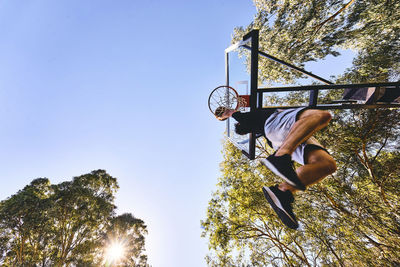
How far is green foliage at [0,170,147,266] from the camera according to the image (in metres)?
9.06

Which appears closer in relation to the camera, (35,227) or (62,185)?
(35,227)

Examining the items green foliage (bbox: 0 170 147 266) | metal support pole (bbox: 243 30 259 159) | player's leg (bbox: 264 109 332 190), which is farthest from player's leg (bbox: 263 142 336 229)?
green foliage (bbox: 0 170 147 266)

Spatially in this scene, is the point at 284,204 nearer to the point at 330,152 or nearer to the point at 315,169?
the point at 315,169

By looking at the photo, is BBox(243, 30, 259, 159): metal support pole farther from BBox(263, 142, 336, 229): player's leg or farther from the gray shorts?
BBox(263, 142, 336, 229): player's leg

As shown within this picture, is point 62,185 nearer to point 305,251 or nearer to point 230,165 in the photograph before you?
point 230,165

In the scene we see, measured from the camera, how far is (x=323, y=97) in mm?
7781

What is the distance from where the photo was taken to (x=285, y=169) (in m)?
1.29

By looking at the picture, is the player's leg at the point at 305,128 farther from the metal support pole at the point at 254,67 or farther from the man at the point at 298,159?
the metal support pole at the point at 254,67

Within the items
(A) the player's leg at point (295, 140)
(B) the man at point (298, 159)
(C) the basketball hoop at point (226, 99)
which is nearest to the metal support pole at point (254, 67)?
(B) the man at point (298, 159)

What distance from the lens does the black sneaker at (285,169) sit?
3.97ft

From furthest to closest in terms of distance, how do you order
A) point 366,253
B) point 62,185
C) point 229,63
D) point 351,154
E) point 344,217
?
1. point 62,185
2. point 351,154
3. point 344,217
4. point 366,253
5. point 229,63

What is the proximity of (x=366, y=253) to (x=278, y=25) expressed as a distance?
10.1 meters

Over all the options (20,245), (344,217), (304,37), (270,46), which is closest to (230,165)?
(344,217)

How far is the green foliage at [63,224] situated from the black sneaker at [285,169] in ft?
45.6
